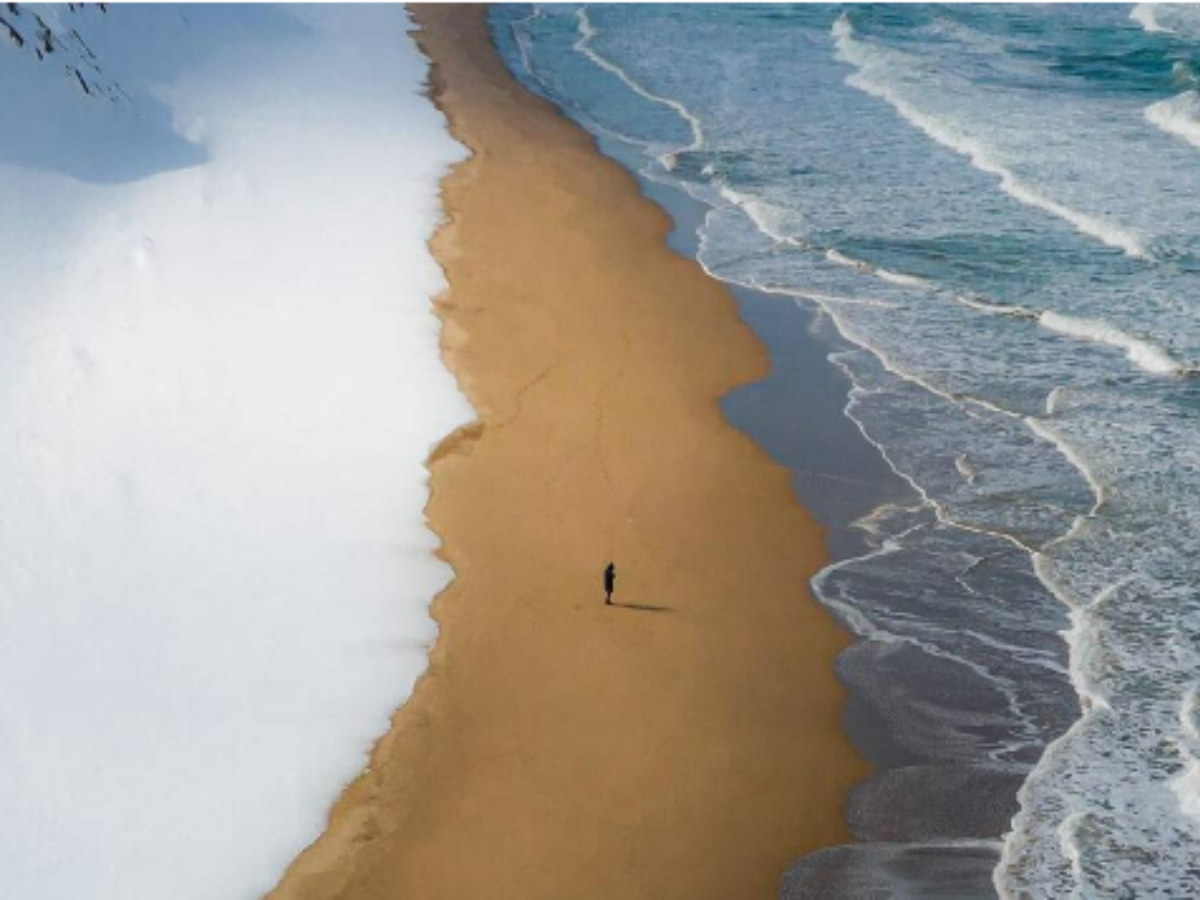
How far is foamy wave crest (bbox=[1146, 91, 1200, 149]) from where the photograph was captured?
24.1m

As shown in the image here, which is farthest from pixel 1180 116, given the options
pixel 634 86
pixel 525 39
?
pixel 525 39

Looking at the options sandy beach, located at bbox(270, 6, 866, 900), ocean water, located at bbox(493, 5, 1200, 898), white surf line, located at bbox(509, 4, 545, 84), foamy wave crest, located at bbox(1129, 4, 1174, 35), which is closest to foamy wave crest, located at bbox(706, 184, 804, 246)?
ocean water, located at bbox(493, 5, 1200, 898)

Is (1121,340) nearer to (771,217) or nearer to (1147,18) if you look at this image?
(771,217)

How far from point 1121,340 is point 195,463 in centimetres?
1015

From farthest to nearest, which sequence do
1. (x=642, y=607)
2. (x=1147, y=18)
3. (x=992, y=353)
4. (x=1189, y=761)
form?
(x=1147, y=18) → (x=992, y=353) → (x=642, y=607) → (x=1189, y=761)

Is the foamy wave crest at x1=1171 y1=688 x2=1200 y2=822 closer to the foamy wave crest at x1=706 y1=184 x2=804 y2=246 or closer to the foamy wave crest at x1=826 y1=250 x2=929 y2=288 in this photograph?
the foamy wave crest at x1=826 y1=250 x2=929 y2=288

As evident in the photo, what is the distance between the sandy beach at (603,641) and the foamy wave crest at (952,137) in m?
5.65

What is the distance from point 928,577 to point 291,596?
5.17m

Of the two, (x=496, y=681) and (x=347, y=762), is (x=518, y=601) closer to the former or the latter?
(x=496, y=681)

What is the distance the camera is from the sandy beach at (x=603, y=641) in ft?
30.1

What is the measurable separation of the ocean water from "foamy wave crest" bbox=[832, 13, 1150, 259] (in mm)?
70

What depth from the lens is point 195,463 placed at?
41.9 feet

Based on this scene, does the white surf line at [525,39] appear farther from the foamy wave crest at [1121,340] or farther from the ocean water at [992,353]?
the foamy wave crest at [1121,340]

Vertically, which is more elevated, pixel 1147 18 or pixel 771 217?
pixel 1147 18
